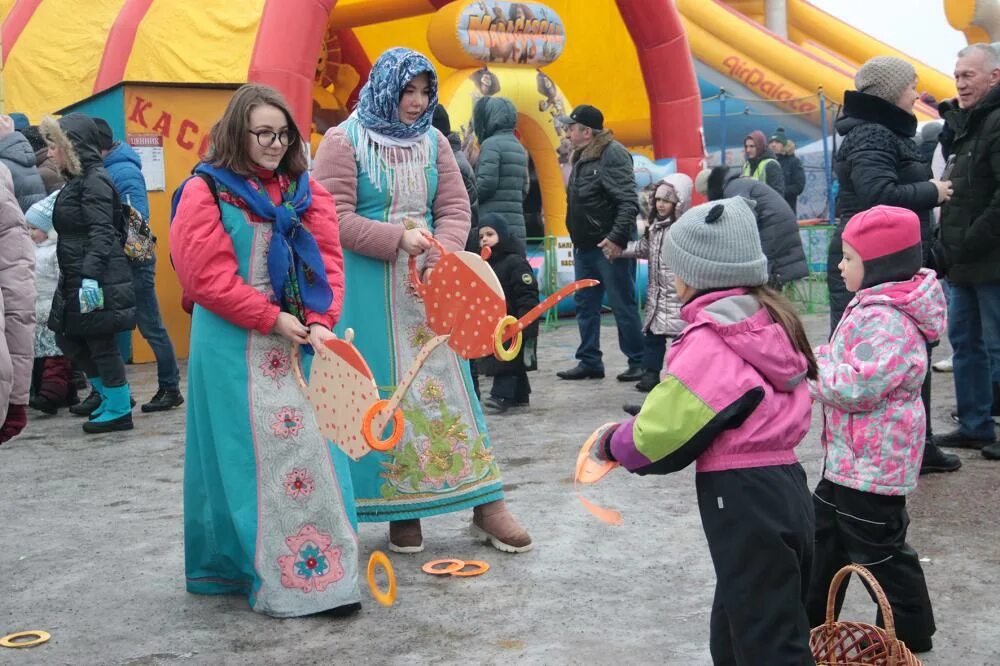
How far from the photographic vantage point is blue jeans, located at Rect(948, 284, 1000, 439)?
6207 millimetres

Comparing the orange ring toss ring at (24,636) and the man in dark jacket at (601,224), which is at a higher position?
the man in dark jacket at (601,224)

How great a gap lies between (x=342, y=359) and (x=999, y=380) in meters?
3.81

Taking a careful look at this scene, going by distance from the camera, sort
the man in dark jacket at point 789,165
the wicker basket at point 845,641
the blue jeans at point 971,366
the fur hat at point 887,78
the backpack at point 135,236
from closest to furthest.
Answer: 1. the wicker basket at point 845,641
2. the fur hat at point 887,78
3. the blue jeans at point 971,366
4. the backpack at point 135,236
5. the man in dark jacket at point 789,165

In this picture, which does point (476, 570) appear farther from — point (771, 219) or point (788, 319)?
point (771, 219)

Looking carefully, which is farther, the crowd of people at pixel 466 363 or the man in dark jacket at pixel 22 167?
the man in dark jacket at pixel 22 167

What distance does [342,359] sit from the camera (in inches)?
136

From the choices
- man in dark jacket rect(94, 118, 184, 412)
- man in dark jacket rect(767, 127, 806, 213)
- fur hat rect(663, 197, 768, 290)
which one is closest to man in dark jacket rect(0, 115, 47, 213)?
man in dark jacket rect(94, 118, 184, 412)

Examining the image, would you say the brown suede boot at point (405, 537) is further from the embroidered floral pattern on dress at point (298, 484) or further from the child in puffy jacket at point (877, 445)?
the child in puffy jacket at point (877, 445)

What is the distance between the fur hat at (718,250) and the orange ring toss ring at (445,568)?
6.27 feet

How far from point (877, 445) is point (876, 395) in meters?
0.15

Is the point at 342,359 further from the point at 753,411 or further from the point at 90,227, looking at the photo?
the point at 90,227

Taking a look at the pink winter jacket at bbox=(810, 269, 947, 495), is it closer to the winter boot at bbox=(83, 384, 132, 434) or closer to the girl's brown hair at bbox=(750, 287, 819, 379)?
the girl's brown hair at bbox=(750, 287, 819, 379)

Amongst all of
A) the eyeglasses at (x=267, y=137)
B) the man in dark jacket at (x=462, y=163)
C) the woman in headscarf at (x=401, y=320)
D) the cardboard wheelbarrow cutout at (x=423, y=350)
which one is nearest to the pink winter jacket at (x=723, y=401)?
the cardboard wheelbarrow cutout at (x=423, y=350)

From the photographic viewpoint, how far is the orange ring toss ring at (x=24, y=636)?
152 inches
